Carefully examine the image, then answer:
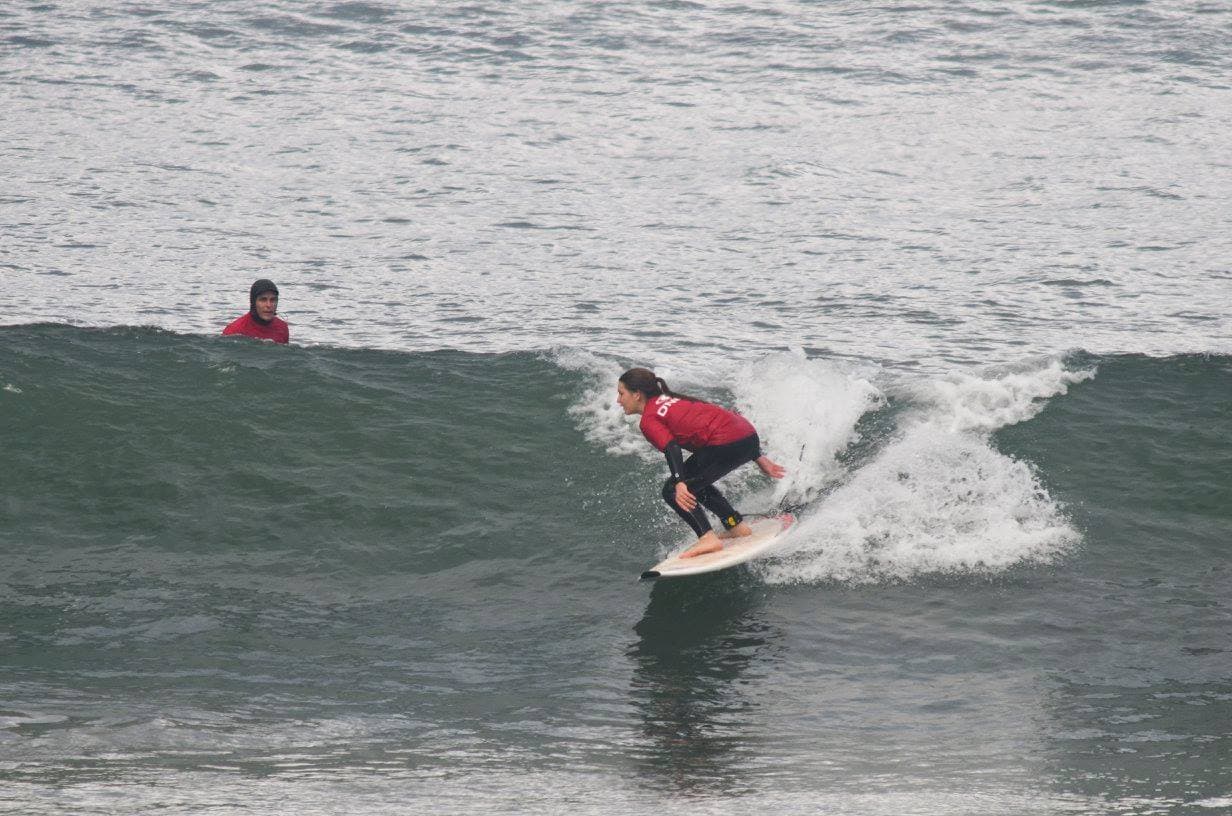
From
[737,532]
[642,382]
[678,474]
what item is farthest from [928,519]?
[642,382]

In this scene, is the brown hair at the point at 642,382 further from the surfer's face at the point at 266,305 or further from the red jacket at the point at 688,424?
the surfer's face at the point at 266,305

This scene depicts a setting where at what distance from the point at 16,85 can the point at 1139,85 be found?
19932 mm

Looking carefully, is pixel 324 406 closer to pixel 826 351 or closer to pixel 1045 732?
pixel 826 351

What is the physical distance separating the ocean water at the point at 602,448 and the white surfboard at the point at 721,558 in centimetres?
19

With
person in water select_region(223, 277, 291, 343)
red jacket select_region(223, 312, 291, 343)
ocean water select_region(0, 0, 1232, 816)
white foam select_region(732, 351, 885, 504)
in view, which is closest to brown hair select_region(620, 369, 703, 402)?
ocean water select_region(0, 0, 1232, 816)

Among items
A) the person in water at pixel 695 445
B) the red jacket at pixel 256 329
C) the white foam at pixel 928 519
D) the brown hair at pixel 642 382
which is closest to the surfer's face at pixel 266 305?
the red jacket at pixel 256 329

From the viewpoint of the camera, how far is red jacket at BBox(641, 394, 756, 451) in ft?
29.7

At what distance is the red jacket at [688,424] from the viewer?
9.06m

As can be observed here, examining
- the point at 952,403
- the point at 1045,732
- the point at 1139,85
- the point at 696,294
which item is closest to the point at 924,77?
the point at 1139,85

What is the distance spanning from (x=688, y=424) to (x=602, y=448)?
2455 millimetres

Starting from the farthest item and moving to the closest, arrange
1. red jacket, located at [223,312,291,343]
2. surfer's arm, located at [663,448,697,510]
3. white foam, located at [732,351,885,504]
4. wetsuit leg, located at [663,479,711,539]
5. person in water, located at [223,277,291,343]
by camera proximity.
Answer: red jacket, located at [223,312,291,343] < person in water, located at [223,277,291,343] < white foam, located at [732,351,885,504] < wetsuit leg, located at [663,479,711,539] < surfer's arm, located at [663,448,697,510]

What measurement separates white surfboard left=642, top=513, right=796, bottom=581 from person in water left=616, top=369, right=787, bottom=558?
0.22 feet

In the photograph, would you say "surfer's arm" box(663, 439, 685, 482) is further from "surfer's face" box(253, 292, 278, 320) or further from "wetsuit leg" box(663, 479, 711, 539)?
"surfer's face" box(253, 292, 278, 320)

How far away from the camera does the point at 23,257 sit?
17.5 metres
